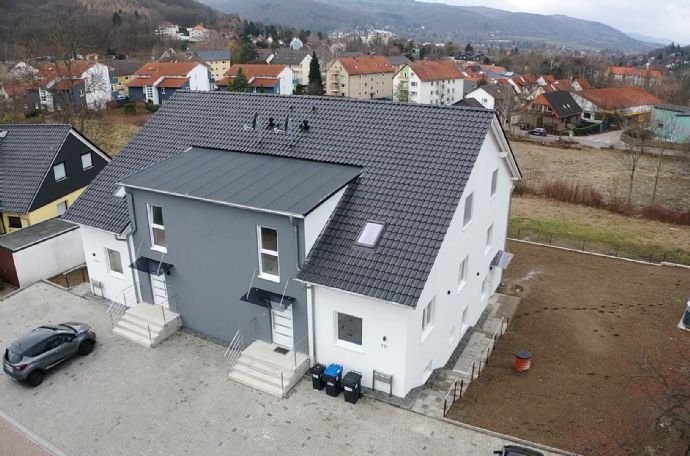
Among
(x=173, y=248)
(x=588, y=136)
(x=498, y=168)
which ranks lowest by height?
(x=588, y=136)

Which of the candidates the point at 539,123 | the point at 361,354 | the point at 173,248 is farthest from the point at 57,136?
the point at 539,123

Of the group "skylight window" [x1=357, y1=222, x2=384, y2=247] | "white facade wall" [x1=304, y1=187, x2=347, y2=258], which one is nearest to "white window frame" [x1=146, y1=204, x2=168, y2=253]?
"white facade wall" [x1=304, y1=187, x2=347, y2=258]

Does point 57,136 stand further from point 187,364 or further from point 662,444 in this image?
point 662,444

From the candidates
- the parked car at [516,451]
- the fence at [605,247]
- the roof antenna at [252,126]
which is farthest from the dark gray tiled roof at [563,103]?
the parked car at [516,451]

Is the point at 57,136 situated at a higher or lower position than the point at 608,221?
higher

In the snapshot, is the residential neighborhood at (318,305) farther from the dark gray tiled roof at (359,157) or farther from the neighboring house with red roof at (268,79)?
the neighboring house with red roof at (268,79)
